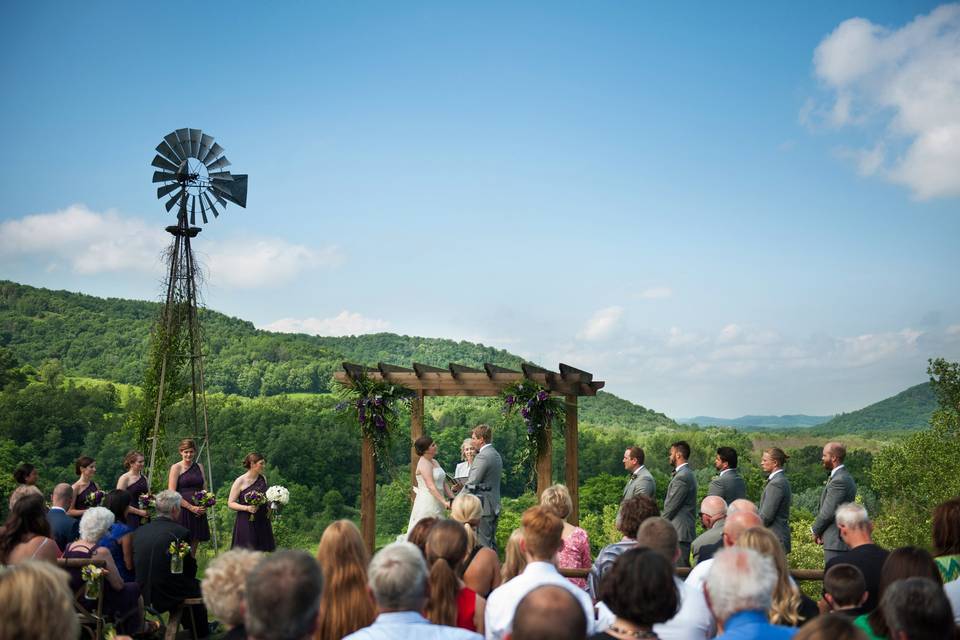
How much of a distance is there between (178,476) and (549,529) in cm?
592

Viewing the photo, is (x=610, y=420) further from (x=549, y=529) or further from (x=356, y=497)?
(x=549, y=529)

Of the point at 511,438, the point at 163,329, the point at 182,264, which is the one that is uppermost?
the point at 182,264

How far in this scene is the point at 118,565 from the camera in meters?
6.62

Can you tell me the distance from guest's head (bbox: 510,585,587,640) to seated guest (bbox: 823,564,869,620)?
187cm

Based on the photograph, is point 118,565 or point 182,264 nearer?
point 118,565

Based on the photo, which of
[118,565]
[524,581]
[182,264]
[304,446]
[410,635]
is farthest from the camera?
[304,446]

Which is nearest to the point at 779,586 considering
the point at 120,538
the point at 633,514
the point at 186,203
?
the point at 633,514

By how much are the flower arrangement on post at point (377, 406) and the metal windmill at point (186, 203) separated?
2079 millimetres

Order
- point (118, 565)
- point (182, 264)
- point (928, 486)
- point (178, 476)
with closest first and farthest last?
point (118, 565), point (178, 476), point (182, 264), point (928, 486)

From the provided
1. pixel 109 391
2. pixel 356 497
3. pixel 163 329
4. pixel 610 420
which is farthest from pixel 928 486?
pixel 109 391

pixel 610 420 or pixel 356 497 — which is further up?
pixel 610 420

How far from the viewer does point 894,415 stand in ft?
153

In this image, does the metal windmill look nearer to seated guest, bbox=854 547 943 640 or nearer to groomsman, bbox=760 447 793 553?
groomsman, bbox=760 447 793 553

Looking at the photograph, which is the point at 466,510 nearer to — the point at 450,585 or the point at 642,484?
the point at 450,585
